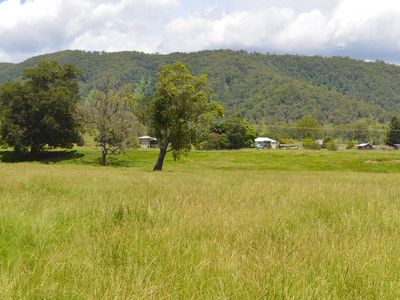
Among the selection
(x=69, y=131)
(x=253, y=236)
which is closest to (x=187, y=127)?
(x=69, y=131)

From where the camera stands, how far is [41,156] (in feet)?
222

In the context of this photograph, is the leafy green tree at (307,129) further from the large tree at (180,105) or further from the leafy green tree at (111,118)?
the large tree at (180,105)

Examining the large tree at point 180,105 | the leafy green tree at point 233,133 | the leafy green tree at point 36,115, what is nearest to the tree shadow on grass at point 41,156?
the leafy green tree at point 36,115

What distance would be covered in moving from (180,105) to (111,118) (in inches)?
774

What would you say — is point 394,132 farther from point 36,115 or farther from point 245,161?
point 36,115

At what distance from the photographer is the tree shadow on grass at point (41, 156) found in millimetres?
64438

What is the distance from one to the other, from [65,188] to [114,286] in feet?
25.8

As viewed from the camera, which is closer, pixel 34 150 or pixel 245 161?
pixel 34 150

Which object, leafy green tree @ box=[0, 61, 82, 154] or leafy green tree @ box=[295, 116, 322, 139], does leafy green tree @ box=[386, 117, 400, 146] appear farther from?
leafy green tree @ box=[0, 61, 82, 154]

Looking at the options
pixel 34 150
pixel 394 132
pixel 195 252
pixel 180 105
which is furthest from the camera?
pixel 394 132

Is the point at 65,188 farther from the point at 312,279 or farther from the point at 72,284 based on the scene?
the point at 312,279

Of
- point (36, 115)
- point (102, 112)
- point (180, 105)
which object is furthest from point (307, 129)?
point (180, 105)

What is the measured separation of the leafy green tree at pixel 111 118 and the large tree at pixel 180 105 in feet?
52.8

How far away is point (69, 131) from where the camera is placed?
64.6 meters
